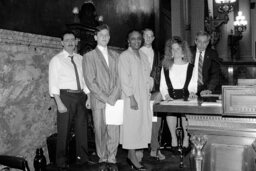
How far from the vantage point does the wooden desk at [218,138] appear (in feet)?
7.56

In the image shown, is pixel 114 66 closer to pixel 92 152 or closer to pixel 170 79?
pixel 170 79

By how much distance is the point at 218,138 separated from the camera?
2457mm

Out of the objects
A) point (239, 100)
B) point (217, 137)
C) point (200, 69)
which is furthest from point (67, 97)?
point (239, 100)

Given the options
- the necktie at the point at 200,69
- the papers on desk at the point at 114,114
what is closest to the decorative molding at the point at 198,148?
the papers on desk at the point at 114,114

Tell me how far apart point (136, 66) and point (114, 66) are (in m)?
0.37

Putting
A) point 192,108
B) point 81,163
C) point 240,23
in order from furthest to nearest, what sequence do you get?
1. point 240,23
2. point 81,163
3. point 192,108

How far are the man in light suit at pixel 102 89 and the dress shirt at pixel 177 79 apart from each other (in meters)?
0.53

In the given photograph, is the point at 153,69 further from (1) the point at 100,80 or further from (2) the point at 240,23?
(2) the point at 240,23

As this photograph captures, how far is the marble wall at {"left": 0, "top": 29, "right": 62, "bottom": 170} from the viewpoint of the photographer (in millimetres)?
3621

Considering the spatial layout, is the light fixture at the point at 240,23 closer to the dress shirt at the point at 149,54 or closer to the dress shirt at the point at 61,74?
the dress shirt at the point at 149,54

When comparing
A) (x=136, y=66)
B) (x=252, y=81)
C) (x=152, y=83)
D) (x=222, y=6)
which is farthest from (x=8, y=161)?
(x=222, y=6)

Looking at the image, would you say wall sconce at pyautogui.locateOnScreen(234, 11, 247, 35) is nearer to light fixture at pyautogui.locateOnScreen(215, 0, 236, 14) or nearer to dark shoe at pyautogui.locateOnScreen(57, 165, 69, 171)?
light fixture at pyautogui.locateOnScreen(215, 0, 236, 14)

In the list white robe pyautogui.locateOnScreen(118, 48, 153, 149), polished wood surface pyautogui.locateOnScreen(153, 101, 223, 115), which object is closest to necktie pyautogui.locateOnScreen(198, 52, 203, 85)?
white robe pyautogui.locateOnScreen(118, 48, 153, 149)

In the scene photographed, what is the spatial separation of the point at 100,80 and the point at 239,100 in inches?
71.1
